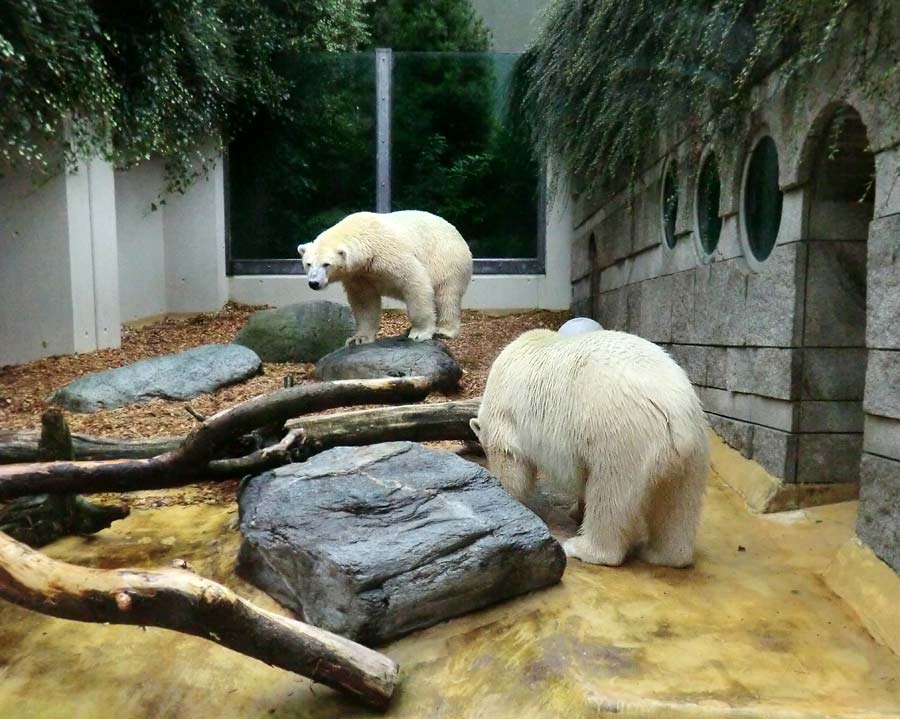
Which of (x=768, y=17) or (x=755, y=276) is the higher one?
(x=768, y=17)

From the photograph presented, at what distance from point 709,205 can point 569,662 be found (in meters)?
3.59

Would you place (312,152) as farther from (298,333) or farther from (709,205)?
(709,205)

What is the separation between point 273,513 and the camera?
123 inches

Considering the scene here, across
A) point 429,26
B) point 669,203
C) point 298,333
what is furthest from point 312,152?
point 669,203

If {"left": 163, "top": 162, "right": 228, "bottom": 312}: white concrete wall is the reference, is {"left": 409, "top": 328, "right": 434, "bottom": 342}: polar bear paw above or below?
below

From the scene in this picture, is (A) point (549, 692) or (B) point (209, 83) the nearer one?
(A) point (549, 692)

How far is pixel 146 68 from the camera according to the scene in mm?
7418

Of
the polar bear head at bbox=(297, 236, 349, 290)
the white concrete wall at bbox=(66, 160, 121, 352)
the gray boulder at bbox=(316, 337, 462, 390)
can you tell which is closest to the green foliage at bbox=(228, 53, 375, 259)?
the white concrete wall at bbox=(66, 160, 121, 352)

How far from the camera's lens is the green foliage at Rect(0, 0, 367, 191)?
598 cm

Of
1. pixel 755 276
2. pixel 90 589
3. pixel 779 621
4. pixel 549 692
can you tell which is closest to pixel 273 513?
pixel 90 589

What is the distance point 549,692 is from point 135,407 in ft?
14.6

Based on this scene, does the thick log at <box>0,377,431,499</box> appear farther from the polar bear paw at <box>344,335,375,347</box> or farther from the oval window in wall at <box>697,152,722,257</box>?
the polar bear paw at <box>344,335,375,347</box>

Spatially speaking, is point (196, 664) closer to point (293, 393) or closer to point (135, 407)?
point (293, 393)

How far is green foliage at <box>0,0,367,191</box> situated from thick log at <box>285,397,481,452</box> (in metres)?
3.88
